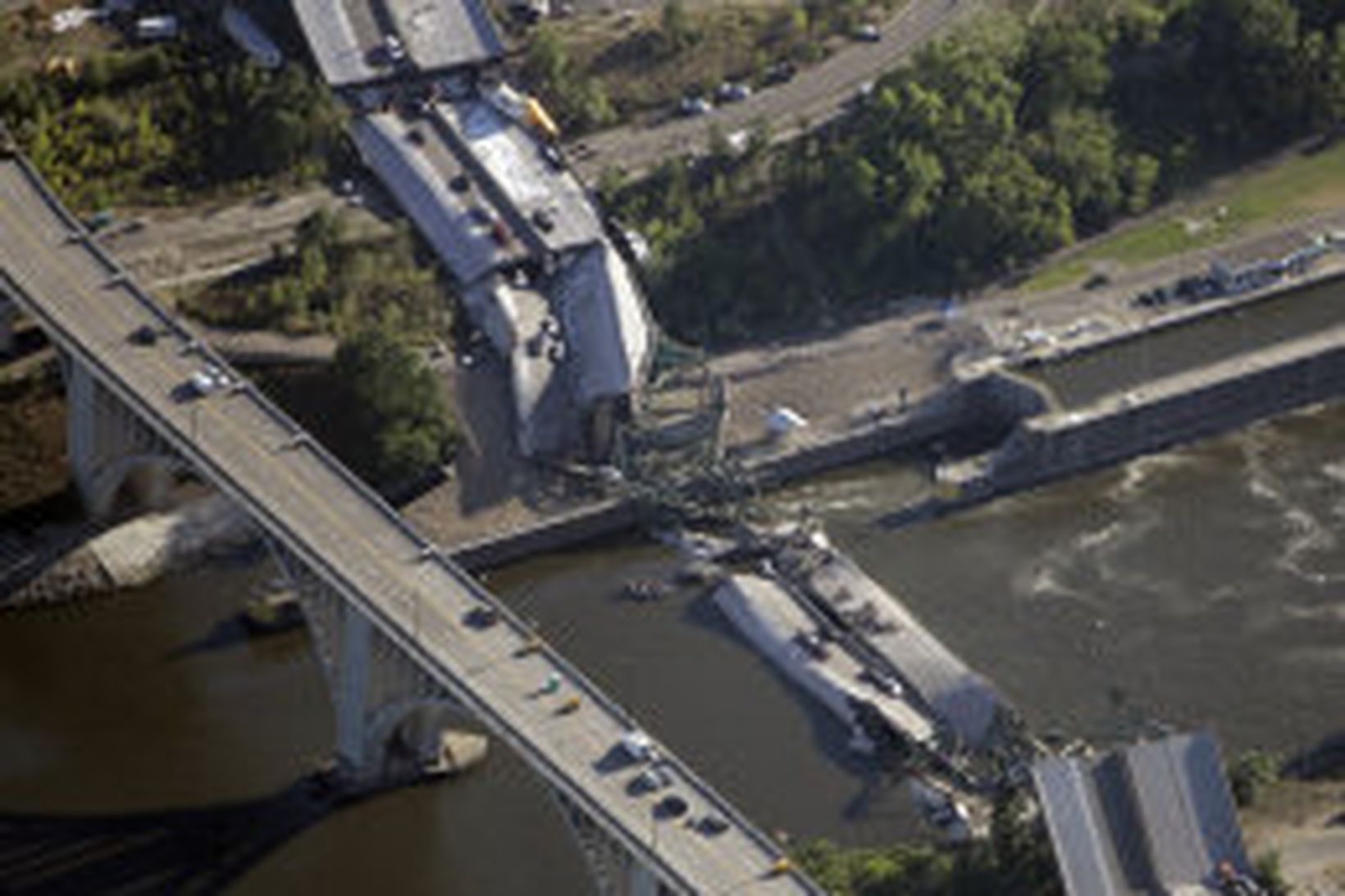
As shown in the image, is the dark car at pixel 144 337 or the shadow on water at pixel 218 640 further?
the dark car at pixel 144 337

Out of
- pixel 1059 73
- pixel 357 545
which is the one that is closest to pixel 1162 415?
pixel 1059 73

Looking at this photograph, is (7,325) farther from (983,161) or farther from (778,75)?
(983,161)

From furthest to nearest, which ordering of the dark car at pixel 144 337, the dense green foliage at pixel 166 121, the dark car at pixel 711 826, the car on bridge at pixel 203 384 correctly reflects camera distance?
the dense green foliage at pixel 166 121, the dark car at pixel 144 337, the car on bridge at pixel 203 384, the dark car at pixel 711 826

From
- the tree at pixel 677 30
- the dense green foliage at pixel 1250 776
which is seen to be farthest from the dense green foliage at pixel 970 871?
the tree at pixel 677 30

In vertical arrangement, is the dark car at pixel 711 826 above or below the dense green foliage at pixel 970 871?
above

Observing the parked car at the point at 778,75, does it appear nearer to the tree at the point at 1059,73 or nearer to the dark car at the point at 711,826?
the tree at the point at 1059,73

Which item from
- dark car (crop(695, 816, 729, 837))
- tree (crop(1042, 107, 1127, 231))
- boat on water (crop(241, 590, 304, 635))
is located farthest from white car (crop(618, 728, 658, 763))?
tree (crop(1042, 107, 1127, 231))

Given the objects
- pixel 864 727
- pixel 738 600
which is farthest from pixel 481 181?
pixel 864 727
